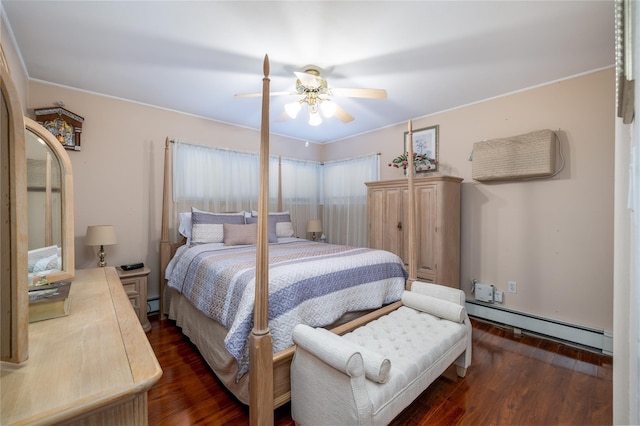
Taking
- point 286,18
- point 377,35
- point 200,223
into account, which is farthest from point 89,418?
point 200,223

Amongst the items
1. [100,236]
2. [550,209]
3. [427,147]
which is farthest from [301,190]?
[550,209]

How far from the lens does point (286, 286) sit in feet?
5.62

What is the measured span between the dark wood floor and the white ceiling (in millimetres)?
2410

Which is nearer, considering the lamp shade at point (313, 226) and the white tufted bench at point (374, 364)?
the white tufted bench at point (374, 364)

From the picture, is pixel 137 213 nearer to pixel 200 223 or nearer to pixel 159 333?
pixel 200 223

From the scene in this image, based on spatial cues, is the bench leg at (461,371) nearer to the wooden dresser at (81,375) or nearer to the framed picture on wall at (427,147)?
the wooden dresser at (81,375)

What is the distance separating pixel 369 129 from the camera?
4145 mm

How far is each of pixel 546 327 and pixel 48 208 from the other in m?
3.93

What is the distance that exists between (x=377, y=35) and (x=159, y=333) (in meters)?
3.24

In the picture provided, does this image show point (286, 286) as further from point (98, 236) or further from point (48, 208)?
point (98, 236)

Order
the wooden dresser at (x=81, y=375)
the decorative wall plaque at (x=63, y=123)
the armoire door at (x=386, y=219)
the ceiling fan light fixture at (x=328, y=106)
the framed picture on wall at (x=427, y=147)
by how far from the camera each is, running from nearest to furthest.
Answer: the wooden dresser at (x=81, y=375) < the ceiling fan light fixture at (x=328, y=106) < the decorative wall plaque at (x=63, y=123) < the armoire door at (x=386, y=219) < the framed picture on wall at (x=427, y=147)

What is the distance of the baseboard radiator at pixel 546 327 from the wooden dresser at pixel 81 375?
10.7 feet

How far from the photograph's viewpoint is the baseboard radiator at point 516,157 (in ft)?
8.27

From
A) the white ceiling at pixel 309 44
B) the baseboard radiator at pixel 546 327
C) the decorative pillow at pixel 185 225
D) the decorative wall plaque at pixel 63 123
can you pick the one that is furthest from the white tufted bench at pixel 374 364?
the decorative wall plaque at pixel 63 123
